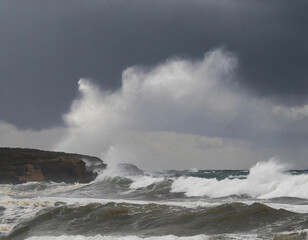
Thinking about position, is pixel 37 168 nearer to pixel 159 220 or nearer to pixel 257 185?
pixel 257 185

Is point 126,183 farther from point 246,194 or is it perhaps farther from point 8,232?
point 8,232

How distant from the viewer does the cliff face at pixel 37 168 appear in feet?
144

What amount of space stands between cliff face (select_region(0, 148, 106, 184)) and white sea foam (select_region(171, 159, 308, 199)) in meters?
24.0

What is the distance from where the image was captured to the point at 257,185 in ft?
68.0

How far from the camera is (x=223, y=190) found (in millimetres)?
21641

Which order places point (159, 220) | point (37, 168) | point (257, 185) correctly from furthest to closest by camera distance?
point (37, 168) < point (257, 185) < point (159, 220)

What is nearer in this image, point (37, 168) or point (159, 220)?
point (159, 220)

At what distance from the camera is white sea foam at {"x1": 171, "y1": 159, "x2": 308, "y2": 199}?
18.7 m

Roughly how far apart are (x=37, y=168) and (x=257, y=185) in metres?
30.7

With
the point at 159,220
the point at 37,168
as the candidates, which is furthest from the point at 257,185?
the point at 37,168

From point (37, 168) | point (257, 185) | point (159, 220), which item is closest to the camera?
point (159, 220)

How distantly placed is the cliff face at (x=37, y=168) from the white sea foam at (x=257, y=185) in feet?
78.6

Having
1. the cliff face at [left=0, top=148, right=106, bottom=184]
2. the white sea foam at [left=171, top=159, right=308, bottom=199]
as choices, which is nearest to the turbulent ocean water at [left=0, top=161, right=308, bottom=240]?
the white sea foam at [left=171, top=159, right=308, bottom=199]

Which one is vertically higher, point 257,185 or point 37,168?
point 37,168
